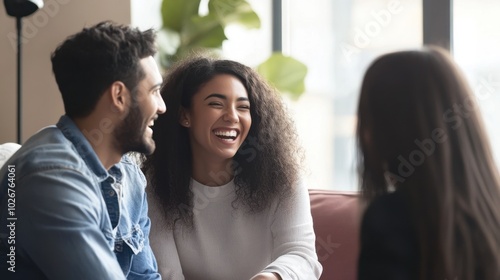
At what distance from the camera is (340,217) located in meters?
2.19

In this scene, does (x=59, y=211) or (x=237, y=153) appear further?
(x=237, y=153)

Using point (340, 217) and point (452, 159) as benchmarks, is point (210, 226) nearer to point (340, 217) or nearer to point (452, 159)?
point (340, 217)

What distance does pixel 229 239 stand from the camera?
2047mm

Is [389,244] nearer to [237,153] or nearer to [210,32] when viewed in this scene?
[237,153]

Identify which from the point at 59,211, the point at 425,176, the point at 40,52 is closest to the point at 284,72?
the point at 40,52

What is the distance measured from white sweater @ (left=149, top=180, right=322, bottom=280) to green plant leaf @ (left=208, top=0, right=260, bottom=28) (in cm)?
114

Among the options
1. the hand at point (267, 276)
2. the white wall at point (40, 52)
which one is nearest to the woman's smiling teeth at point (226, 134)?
the hand at point (267, 276)

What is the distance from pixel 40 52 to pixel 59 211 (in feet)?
6.89

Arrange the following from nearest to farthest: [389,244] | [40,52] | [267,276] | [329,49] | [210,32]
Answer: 1. [389,244]
2. [267,276]
3. [210,32]
4. [40,52]
5. [329,49]

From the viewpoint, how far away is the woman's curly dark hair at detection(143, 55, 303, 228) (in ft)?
6.77

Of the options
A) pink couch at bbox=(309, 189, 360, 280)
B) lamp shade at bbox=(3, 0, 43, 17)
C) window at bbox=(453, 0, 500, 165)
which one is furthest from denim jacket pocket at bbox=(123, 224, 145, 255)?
window at bbox=(453, 0, 500, 165)

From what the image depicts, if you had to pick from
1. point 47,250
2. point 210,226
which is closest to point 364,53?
point 210,226

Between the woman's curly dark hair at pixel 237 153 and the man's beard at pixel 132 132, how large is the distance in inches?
19.2

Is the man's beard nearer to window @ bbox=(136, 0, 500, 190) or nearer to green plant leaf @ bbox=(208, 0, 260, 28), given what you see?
green plant leaf @ bbox=(208, 0, 260, 28)
